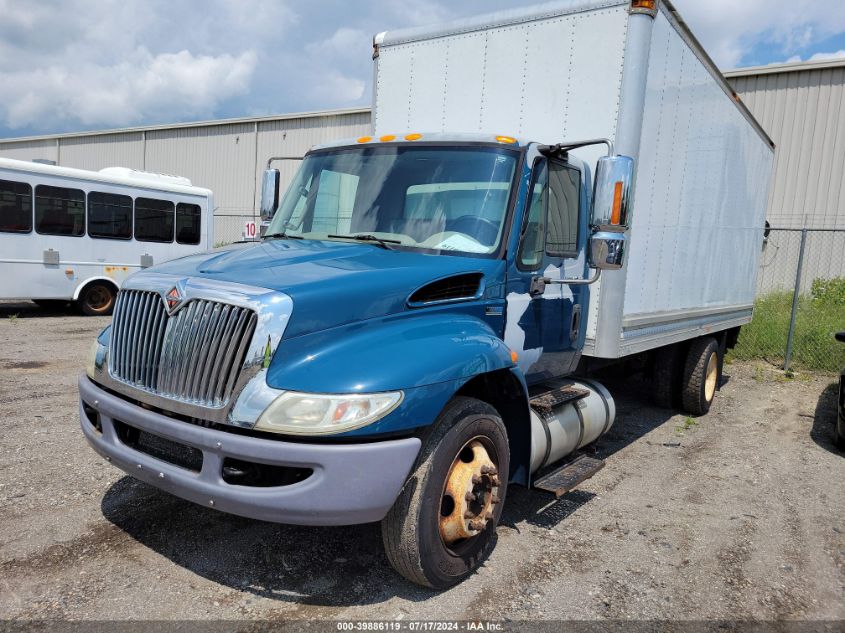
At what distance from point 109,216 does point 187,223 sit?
2029mm

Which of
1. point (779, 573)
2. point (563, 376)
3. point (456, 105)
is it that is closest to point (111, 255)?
point (456, 105)

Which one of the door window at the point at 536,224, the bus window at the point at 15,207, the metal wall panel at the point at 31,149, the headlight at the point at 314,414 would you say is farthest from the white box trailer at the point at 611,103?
the metal wall panel at the point at 31,149

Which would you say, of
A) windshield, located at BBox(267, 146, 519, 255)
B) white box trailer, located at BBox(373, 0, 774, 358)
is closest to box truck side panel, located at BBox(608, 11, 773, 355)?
white box trailer, located at BBox(373, 0, 774, 358)

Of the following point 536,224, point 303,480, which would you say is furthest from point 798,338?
point 303,480

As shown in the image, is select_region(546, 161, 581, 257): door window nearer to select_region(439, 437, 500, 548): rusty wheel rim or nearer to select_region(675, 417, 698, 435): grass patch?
select_region(439, 437, 500, 548): rusty wheel rim

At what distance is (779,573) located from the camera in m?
3.84

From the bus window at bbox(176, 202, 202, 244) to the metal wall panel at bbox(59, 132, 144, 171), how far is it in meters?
16.2

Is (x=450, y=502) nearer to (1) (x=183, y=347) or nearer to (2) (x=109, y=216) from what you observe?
(1) (x=183, y=347)

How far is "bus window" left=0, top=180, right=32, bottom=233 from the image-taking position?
12.1 meters

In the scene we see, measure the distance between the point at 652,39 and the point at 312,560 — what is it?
431 cm

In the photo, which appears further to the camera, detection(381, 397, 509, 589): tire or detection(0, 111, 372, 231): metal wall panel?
detection(0, 111, 372, 231): metal wall panel

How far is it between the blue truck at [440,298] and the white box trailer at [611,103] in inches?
0.9

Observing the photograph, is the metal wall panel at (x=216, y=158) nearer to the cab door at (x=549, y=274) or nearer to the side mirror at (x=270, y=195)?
the side mirror at (x=270, y=195)

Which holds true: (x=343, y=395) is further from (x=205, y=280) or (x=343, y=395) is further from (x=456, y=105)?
(x=456, y=105)
